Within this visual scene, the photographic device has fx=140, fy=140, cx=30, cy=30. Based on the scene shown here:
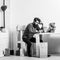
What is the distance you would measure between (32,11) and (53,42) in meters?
0.71

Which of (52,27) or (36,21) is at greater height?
(36,21)

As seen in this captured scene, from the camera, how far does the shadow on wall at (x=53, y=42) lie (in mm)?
2584

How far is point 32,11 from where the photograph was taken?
269 cm

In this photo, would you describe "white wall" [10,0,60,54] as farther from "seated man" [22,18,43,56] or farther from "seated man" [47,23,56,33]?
"seated man" [22,18,43,56]

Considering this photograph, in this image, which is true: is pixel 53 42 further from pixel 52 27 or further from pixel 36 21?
pixel 36 21

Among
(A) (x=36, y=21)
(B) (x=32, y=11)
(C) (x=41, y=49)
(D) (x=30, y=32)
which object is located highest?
(B) (x=32, y=11)

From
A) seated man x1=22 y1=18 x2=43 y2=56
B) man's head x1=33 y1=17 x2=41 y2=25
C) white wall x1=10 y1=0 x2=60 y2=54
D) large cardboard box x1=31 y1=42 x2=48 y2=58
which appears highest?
white wall x1=10 y1=0 x2=60 y2=54

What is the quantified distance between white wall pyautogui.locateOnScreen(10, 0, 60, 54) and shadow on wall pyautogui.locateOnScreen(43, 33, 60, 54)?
0.14 meters

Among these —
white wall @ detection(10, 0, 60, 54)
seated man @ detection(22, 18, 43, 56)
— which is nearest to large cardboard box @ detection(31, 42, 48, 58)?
seated man @ detection(22, 18, 43, 56)

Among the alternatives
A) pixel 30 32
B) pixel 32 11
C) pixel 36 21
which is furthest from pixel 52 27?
pixel 32 11

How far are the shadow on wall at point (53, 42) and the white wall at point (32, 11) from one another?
14cm

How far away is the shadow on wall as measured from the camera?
8.48 feet

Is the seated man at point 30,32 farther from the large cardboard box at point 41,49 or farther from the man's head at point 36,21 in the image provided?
the large cardboard box at point 41,49

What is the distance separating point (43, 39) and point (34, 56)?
1.40 feet
